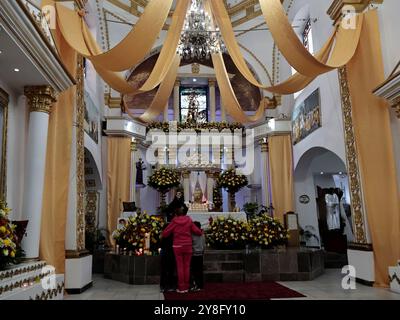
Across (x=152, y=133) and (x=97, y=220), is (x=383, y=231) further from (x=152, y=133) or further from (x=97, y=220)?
(x=152, y=133)

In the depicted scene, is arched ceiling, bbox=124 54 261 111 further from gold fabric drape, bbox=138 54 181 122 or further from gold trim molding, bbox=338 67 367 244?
gold trim molding, bbox=338 67 367 244

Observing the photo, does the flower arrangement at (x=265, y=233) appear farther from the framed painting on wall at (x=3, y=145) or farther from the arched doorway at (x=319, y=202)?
the framed painting on wall at (x=3, y=145)

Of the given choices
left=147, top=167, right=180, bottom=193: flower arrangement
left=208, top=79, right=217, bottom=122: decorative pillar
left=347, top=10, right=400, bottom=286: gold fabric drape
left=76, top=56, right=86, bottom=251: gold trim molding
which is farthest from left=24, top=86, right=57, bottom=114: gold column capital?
left=208, top=79, right=217, bottom=122: decorative pillar

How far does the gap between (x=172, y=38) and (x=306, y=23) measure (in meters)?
7.55

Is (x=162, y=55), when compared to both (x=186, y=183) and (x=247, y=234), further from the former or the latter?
(x=186, y=183)

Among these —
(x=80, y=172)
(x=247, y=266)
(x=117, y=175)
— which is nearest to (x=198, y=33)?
(x=80, y=172)

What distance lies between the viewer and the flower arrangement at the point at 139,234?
866cm

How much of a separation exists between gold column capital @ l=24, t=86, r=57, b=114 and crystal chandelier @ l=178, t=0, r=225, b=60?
4.09 metres

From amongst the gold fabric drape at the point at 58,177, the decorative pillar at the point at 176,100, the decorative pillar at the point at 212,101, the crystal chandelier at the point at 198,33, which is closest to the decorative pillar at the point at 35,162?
the gold fabric drape at the point at 58,177

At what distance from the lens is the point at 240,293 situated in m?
6.85

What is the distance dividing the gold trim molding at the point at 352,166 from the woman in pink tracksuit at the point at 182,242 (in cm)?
364

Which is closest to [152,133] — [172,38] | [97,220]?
[97,220]

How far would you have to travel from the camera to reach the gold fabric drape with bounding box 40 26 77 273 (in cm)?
661

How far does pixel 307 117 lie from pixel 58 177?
8.47m
